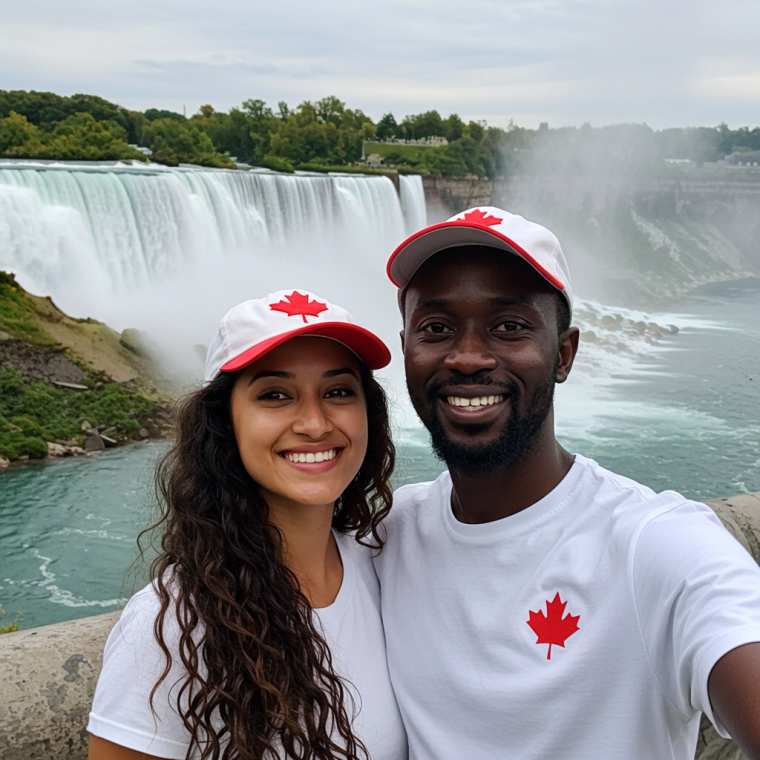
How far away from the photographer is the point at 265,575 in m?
1.94

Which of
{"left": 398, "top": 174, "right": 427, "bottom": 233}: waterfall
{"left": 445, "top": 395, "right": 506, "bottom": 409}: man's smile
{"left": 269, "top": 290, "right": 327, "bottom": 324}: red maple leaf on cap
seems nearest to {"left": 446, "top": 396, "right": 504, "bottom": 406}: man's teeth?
{"left": 445, "top": 395, "right": 506, "bottom": 409}: man's smile

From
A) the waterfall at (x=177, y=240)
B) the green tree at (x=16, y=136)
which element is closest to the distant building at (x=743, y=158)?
the waterfall at (x=177, y=240)

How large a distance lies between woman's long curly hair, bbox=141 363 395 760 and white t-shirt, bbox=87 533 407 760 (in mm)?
27

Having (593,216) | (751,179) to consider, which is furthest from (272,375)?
(751,179)

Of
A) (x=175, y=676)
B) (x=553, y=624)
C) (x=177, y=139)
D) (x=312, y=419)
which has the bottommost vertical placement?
(x=177, y=139)

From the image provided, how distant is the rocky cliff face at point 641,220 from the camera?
48.7m

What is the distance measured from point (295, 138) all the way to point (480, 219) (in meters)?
45.3

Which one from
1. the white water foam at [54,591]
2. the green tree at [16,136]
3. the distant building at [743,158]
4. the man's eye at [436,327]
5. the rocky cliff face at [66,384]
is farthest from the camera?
the distant building at [743,158]

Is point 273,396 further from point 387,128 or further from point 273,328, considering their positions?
point 387,128

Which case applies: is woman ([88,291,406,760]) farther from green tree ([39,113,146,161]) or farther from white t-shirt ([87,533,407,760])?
green tree ([39,113,146,161])

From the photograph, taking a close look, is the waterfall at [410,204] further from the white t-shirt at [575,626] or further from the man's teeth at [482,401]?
the white t-shirt at [575,626]

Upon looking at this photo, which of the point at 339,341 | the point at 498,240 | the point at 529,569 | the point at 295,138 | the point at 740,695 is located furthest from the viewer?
the point at 295,138

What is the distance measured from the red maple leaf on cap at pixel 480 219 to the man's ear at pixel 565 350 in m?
0.32

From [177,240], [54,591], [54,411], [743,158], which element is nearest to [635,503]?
[54,591]
